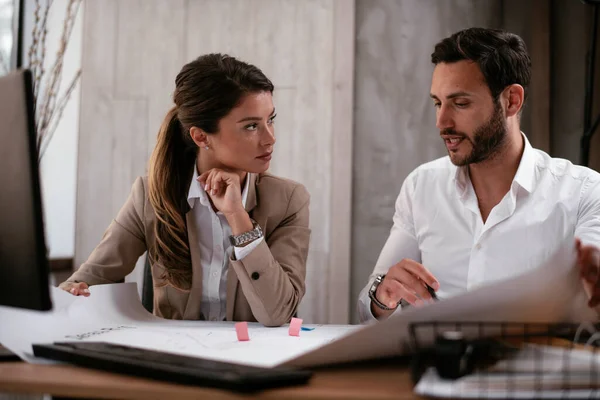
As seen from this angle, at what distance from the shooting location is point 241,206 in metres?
1.67

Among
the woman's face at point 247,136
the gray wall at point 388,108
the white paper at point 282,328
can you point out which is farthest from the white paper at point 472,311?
the gray wall at point 388,108

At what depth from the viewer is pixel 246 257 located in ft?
5.08

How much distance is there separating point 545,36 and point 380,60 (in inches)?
27.2

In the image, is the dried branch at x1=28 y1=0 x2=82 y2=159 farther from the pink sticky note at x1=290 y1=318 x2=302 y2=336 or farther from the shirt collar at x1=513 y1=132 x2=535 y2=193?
the shirt collar at x1=513 y1=132 x2=535 y2=193

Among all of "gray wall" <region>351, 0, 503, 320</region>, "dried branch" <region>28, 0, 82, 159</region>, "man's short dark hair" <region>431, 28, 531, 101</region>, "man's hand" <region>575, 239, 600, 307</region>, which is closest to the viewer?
"man's hand" <region>575, 239, 600, 307</region>

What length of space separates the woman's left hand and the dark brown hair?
0.32ft

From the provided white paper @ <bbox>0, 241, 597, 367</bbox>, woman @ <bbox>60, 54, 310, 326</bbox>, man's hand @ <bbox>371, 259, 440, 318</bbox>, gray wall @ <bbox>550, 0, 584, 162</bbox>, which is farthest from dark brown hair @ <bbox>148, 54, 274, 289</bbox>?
gray wall @ <bbox>550, 0, 584, 162</bbox>

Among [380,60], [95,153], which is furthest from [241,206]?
[95,153]

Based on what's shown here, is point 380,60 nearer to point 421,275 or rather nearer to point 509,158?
point 509,158

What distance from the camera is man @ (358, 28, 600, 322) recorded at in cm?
166

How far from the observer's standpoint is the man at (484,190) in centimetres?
166

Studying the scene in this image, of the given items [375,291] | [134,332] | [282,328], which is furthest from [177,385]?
[375,291]

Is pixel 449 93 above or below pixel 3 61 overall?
below

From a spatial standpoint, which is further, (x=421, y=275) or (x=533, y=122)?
(x=533, y=122)
